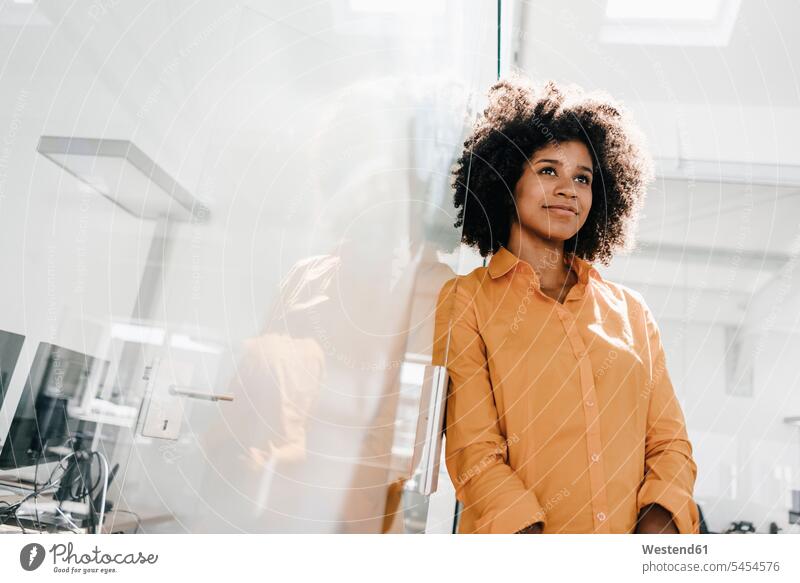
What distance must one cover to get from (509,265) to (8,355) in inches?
19.1

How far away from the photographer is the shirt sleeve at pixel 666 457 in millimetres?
532

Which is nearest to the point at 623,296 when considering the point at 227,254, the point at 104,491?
the point at 227,254

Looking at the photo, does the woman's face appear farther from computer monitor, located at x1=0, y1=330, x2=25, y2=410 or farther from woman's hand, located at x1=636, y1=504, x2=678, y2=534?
computer monitor, located at x1=0, y1=330, x2=25, y2=410

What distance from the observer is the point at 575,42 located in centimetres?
91

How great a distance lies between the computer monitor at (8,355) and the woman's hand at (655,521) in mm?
581

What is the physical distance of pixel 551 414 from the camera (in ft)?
1.82

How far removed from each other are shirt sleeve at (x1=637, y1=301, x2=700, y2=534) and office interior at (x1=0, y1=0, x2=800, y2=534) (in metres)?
0.24

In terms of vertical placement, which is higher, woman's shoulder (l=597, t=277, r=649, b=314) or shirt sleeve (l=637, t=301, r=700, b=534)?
woman's shoulder (l=597, t=277, r=649, b=314)

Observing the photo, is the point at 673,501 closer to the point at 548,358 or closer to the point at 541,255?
the point at 548,358

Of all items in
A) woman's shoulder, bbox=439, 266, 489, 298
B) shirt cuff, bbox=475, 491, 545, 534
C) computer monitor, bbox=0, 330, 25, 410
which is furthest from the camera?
woman's shoulder, bbox=439, 266, 489, 298

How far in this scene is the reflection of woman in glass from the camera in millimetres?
534
